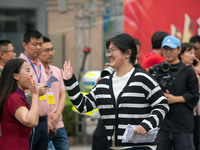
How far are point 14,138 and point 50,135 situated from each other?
5.57ft

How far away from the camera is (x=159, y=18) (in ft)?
29.7

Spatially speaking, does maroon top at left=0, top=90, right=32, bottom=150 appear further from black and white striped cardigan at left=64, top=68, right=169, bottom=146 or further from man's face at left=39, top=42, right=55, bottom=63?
man's face at left=39, top=42, right=55, bottom=63

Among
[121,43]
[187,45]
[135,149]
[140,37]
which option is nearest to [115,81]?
[121,43]

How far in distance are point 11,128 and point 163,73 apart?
7.06 ft

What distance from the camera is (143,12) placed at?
8883mm

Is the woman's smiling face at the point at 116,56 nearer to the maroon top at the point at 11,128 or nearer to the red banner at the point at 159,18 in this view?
the maroon top at the point at 11,128

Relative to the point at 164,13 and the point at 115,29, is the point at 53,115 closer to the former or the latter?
the point at 164,13

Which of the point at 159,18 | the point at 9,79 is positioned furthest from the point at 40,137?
the point at 159,18

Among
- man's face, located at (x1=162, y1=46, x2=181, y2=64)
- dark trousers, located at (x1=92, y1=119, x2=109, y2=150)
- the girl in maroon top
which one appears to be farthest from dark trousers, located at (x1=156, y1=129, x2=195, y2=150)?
the girl in maroon top

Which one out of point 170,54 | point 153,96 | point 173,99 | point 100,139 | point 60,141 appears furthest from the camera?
point 60,141

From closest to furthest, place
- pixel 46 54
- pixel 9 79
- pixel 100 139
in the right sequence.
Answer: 1. pixel 9 79
2. pixel 100 139
3. pixel 46 54

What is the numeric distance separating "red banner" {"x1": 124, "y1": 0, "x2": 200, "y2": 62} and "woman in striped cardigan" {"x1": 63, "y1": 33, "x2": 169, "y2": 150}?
4.65m

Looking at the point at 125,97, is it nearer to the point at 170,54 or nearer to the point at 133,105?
the point at 133,105

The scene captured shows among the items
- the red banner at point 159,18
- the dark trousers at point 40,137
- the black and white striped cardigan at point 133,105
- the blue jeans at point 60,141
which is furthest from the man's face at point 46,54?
the red banner at point 159,18
